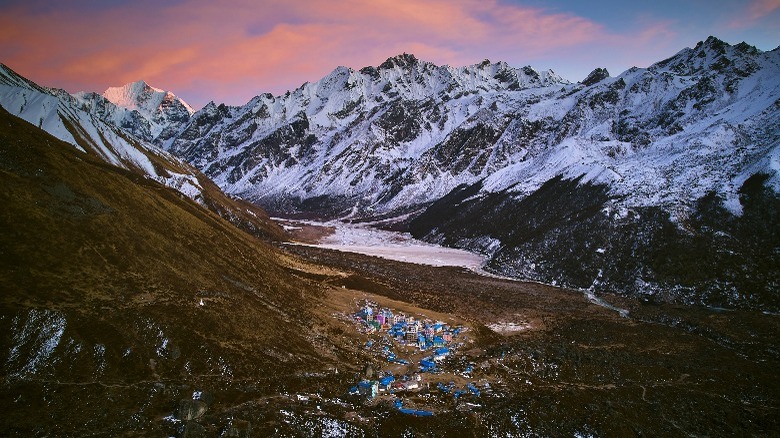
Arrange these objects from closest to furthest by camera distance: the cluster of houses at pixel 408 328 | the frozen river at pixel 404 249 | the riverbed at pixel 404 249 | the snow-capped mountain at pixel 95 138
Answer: the cluster of houses at pixel 408 328 < the snow-capped mountain at pixel 95 138 < the riverbed at pixel 404 249 < the frozen river at pixel 404 249

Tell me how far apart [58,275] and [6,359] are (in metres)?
8.57

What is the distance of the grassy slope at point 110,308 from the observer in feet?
96.8

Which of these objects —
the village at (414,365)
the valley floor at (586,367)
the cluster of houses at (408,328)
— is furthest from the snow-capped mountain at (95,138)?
the village at (414,365)

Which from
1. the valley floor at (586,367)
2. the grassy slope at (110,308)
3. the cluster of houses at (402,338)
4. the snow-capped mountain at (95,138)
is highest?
the snow-capped mountain at (95,138)

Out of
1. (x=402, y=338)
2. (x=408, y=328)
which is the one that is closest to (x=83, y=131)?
(x=408, y=328)

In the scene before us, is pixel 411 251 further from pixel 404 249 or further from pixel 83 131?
pixel 83 131

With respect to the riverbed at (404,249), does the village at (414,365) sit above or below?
below

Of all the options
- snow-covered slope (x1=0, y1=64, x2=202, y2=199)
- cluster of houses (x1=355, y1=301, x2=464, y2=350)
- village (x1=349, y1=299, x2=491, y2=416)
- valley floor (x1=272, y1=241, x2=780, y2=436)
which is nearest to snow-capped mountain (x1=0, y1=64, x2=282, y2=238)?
snow-covered slope (x1=0, y1=64, x2=202, y2=199)

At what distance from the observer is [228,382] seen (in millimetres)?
35125

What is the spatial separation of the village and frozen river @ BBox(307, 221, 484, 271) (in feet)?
201

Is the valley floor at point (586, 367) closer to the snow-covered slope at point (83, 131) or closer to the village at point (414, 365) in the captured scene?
the village at point (414, 365)

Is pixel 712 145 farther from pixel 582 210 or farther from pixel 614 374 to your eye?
pixel 614 374

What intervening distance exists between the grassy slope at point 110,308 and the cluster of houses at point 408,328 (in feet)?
29.6

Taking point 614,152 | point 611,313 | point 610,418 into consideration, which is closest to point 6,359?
point 610,418
